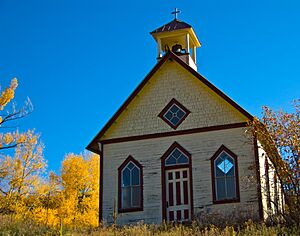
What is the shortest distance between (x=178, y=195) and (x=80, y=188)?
22893 mm

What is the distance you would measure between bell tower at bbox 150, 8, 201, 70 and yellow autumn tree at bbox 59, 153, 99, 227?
698 inches

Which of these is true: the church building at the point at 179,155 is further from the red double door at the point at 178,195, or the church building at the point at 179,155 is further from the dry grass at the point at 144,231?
the dry grass at the point at 144,231

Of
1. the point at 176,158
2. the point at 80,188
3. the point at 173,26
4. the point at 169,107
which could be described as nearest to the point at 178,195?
the point at 176,158

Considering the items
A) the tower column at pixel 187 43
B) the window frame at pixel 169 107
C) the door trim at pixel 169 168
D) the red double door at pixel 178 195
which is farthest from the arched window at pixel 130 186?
the tower column at pixel 187 43

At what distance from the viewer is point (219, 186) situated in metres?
22.2

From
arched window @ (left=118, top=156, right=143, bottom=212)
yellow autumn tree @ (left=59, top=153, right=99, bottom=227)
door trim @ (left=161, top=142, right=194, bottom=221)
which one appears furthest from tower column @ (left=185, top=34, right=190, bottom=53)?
yellow autumn tree @ (left=59, top=153, right=99, bottom=227)

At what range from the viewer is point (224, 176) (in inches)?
879

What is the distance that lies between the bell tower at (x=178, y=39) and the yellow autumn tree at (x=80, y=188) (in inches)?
698

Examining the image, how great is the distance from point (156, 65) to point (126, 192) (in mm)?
6252

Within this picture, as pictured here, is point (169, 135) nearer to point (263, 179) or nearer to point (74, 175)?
point (263, 179)

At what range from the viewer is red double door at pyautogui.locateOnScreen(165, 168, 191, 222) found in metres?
22.6

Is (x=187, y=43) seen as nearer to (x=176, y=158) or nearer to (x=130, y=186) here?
(x=176, y=158)

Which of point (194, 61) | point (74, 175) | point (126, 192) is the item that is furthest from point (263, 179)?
point (74, 175)

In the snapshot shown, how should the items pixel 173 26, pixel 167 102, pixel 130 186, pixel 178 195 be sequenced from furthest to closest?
1. pixel 173 26
2. pixel 167 102
3. pixel 130 186
4. pixel 178 195
